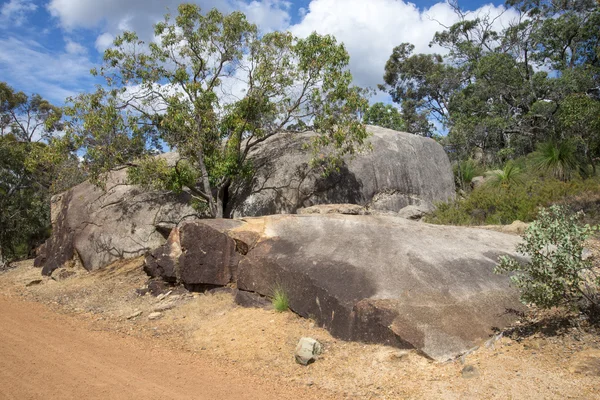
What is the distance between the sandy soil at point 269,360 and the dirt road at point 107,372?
0.07 ft

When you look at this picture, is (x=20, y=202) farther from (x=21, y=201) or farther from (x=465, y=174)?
(x=465, y=174)

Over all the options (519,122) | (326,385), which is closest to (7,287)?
(326,385)

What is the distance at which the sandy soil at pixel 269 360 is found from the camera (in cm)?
490

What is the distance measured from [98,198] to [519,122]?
2050 centimetres

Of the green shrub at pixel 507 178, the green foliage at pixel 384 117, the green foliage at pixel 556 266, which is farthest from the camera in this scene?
the green foliage at pixel 384 117

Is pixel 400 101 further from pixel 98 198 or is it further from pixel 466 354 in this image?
pixel 466 354

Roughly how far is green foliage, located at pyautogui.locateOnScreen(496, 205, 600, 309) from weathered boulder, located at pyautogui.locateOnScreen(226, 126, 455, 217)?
761cm

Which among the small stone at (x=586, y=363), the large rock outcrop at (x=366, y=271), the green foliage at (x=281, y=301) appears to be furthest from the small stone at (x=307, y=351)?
the small stone at (x=586, y=363)

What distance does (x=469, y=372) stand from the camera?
5.16 meters

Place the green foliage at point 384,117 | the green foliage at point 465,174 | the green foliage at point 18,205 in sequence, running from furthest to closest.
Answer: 1. the green foliage at point 384,117
2. the green foliage at point 465,174
3. the green foliage at point 18,205

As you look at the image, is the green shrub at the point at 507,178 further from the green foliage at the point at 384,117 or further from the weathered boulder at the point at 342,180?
the green foliage at the point at 384,117

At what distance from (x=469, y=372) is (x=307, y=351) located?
6.47 feet

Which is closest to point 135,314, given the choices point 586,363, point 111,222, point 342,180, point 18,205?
point 111,222

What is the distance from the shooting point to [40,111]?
84.0ft
